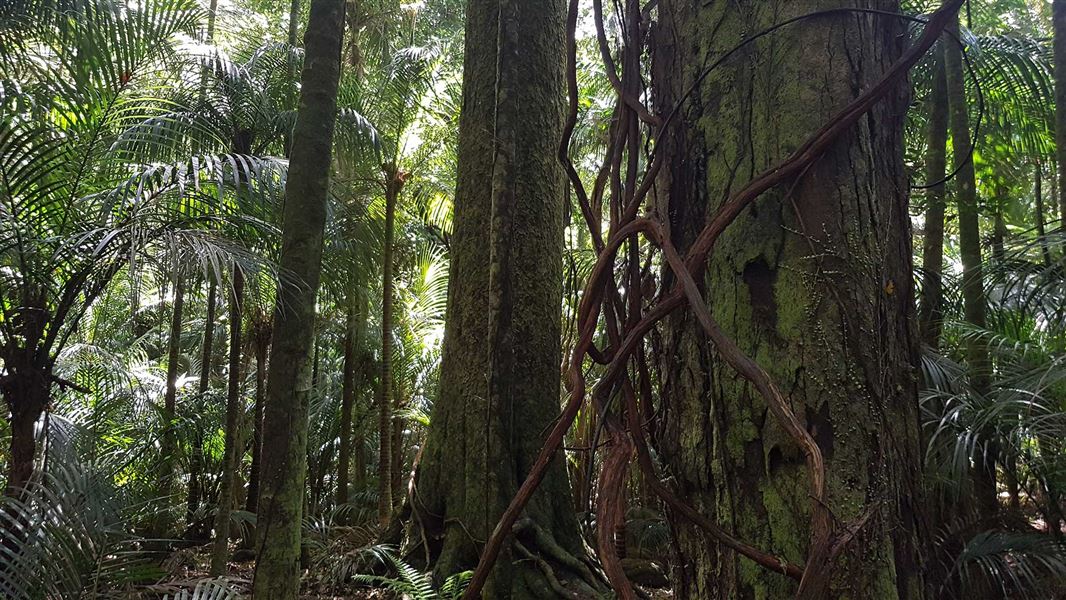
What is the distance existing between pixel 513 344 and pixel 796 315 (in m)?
2.58

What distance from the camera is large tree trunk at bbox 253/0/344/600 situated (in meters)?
2.46

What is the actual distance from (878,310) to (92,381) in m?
8.24

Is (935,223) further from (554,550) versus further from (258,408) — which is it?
(258,408)

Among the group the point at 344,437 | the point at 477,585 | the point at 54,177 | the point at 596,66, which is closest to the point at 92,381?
the point at 344,437

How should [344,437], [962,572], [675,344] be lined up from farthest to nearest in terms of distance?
1. [344,437]
2. [962,572]
3. [675,344]

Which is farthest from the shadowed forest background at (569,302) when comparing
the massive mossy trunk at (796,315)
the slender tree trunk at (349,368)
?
the slender tree trunk at (349,368)

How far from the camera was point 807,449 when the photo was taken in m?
0.85

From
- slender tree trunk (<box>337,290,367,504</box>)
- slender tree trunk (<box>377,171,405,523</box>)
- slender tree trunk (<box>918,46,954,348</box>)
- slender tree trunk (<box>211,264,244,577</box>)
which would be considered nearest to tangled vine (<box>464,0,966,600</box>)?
slender tree trunk (<box>211,264,244,577</box>)

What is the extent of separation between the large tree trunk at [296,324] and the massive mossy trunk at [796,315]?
1.81m

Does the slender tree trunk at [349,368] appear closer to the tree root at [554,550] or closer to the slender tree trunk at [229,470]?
the slender tree trunk at [229,470]

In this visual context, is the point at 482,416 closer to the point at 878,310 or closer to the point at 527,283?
the point at 527,283

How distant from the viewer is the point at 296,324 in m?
2.60

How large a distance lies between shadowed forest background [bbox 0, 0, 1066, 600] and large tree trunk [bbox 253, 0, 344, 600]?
0.01 m

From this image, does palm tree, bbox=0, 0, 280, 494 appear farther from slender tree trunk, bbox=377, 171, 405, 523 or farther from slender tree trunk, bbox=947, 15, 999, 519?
slender tree trunk, bbox=947, 15, 999, 519
